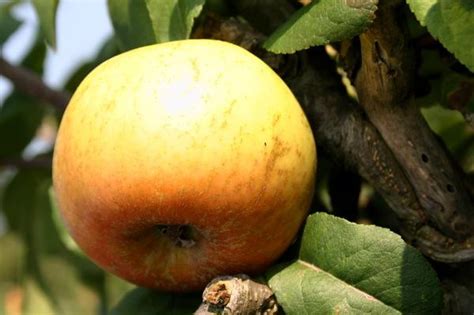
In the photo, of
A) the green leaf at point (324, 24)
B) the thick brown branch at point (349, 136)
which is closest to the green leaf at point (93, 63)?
the thick brown branch at point (349, 136)

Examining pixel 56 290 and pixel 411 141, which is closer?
pixel 411 141

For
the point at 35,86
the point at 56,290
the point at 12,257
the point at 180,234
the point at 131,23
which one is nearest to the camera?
the point at 180,234

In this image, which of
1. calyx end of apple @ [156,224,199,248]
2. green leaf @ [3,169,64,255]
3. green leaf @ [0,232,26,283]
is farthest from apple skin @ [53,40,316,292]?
green leaf @ [0,232,26,283]

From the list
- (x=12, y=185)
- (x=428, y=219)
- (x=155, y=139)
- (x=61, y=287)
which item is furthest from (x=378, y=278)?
(x=12, y=185)

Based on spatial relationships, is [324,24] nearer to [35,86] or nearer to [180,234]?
[180,234]

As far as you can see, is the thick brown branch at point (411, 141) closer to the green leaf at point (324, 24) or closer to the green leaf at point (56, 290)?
the green leaf at point (324, 24)

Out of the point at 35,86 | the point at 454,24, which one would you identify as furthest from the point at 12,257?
the point at 454,24

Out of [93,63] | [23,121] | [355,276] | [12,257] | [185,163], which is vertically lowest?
[12,257]
